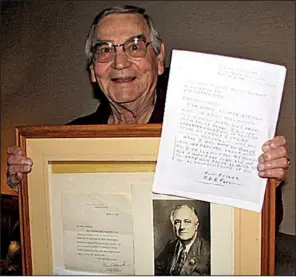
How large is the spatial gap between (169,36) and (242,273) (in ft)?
1.54

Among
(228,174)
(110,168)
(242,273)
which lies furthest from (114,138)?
(242,273)

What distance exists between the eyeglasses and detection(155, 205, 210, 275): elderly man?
0.89ft

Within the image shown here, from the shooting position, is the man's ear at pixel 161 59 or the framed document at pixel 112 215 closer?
the framed document at pixel 112 215

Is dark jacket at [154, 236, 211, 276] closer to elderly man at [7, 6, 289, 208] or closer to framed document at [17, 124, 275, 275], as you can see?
framed document at [17, 124, 275, 275]

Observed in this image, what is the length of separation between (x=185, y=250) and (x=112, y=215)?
0.41ft

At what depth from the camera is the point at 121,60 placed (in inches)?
29.5

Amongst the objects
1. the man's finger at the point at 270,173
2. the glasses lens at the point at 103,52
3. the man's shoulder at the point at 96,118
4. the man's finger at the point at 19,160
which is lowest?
the man's finger at the point at 270,173

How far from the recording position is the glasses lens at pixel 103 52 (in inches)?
29.7

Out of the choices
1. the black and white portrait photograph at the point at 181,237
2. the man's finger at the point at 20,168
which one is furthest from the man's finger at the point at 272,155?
the man's finger at the point at 20,168

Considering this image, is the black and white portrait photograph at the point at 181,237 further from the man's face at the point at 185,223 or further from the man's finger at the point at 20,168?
the man's finger at the point at 20,168

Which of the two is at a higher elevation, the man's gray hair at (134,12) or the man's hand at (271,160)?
the man's gray hair at (134,12)

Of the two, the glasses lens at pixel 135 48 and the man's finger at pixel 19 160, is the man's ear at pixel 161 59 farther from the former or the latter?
the man's finger at pixel 19 160

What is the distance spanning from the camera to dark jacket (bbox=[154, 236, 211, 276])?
0.67m

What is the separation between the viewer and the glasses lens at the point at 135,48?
75 cm
